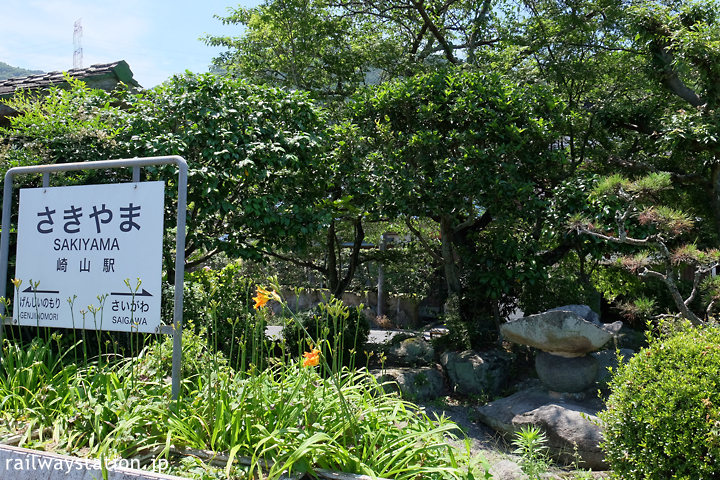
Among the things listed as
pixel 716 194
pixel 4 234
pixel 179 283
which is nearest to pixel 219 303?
pixel 4 234

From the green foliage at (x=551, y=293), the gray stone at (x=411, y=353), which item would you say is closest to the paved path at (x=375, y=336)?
the gray stone at (x=411, y=353)

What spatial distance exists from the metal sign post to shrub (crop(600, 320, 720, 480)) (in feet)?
8.66

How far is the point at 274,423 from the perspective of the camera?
3018mm

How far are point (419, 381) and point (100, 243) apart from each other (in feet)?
14.4

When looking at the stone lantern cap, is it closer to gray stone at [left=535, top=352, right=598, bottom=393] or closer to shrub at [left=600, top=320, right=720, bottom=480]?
gray stone at [left=535, top=352, right=598, bottom=393]

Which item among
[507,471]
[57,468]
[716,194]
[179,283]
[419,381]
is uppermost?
[716,194]

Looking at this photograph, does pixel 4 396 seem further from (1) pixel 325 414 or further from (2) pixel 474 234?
(2) pixel 474 234

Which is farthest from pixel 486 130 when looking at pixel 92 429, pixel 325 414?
pixel 92 429

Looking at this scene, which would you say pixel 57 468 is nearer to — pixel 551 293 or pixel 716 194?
pixel 551 293

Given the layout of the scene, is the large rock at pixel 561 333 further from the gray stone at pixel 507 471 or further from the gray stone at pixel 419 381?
the gray stone at pixel 507 471

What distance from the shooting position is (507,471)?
3.62 m

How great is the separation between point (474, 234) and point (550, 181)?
131 centimetres

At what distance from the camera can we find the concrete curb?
107 inches

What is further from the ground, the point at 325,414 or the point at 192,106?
the point at 192,106
